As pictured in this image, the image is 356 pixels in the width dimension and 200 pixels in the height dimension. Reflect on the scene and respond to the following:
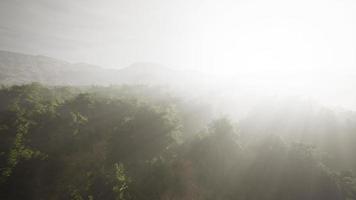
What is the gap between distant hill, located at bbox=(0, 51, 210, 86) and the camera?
5031 inches

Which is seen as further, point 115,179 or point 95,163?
point 95,163

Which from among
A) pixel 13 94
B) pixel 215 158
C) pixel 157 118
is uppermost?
pixel 13 94

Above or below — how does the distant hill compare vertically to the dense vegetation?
above

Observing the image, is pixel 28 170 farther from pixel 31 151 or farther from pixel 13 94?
pixel 13 94

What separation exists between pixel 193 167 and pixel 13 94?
973 inches

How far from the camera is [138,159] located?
1842cm

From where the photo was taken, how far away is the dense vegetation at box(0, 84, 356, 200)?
48.0ft

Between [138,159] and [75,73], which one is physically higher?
[75,73]

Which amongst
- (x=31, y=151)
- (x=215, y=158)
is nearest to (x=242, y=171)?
(x=215, y=158)

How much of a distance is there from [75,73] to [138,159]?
16878 cm

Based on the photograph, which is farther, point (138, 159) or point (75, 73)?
point (75, 73)

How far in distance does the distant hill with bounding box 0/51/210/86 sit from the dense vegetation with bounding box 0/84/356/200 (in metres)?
96.9

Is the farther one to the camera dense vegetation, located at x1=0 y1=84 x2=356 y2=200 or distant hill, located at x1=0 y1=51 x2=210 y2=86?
distant hill, located at x1=0 y1=51 x2=210 y2=86

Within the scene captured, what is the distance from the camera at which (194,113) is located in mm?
31609
